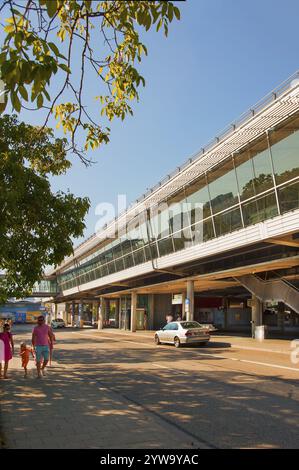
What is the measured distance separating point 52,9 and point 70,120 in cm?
355

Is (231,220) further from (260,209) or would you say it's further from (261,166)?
(261,166)

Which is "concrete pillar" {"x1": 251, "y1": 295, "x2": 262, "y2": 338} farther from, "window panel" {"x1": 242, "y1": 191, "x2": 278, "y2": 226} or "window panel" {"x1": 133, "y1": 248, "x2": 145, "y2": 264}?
"window panel" {"x1": 242, "y1": 191, "x2": 278, "y2": 226}

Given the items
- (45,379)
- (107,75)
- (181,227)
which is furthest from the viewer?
(181,227)

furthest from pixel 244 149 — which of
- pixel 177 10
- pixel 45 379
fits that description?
pixel 177 10

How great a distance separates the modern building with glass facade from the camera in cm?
2030

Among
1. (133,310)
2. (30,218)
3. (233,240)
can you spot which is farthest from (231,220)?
(133,310)

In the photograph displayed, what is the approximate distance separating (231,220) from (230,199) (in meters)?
1.11

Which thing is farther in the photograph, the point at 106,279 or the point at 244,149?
the point at 106,279

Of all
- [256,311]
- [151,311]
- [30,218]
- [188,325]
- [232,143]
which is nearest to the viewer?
[30,218]

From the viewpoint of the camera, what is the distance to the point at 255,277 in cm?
3188

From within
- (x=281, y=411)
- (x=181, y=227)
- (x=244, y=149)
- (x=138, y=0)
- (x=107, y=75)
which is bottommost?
(x=281, y=411)

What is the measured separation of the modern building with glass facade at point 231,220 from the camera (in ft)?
66.6

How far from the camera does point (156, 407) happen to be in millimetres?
9148

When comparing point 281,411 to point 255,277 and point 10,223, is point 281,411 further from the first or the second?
point 255,277
